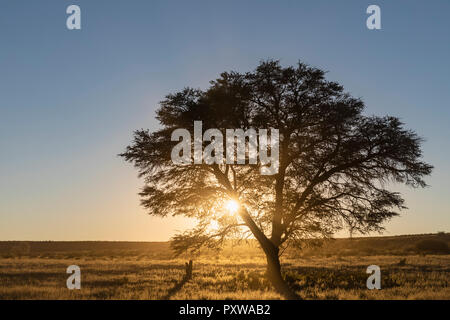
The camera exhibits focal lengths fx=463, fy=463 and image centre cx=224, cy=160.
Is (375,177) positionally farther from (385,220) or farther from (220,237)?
(220,237)

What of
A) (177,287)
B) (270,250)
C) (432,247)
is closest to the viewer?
(177,287)

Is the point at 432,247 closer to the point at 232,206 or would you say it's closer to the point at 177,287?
the point at 232,206

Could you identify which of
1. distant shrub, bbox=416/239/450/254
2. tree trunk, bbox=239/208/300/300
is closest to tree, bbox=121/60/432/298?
tree trunk, bbox=239/208/300/300

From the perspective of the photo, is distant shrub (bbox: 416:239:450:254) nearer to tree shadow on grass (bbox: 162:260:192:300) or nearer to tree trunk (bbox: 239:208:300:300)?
tree shadow on grass (bbox: 162:260:192:300)

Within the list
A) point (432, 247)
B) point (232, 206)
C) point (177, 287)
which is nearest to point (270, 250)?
point (232, 206)

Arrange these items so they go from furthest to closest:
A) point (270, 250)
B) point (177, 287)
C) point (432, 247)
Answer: point (432, 247) < point (270, 250) < point (177, 287)

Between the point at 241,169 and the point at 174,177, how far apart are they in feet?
10.8

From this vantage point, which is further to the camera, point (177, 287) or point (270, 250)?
point (270, 250)

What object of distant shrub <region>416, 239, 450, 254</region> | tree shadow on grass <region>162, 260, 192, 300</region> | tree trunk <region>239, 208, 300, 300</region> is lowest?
distant shrub <region>416, 239, 450, 254</region>

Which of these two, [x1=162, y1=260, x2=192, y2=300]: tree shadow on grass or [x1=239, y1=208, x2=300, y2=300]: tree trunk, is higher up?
[x1=239, y1=208, x2=300, y2=300]: tree trunk

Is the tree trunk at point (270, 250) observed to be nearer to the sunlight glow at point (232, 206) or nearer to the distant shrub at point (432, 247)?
the sunlight glow at point (232, 206)

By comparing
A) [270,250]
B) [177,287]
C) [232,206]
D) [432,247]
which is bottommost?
[432,247]

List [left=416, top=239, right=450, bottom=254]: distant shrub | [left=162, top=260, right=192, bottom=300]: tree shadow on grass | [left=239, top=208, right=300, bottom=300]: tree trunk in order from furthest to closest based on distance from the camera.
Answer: [left=416, top=239, right=450, bottom=254]: distant shrub
[left=239, top=208, right=300, bottom=300]: tree trunk
[left=162, top=260, right=192, bottom=300]: tree shadow on grass

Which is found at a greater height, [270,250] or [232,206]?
[232,206]
